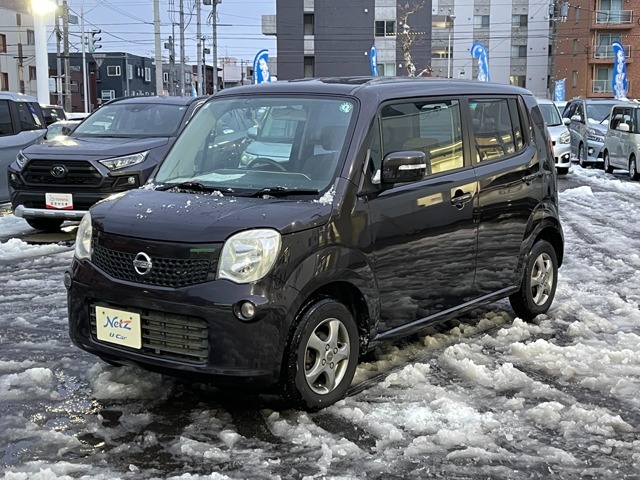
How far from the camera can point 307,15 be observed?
57.8 metres

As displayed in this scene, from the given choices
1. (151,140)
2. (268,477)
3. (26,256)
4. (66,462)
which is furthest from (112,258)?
(151,140)

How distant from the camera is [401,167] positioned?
431 cm

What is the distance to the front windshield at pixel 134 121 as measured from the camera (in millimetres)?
10250

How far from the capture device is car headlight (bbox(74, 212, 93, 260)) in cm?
425

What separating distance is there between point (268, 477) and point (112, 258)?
57.7 inches

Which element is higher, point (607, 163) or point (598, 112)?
point (598, 112)

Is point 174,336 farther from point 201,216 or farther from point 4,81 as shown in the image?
point 4,81

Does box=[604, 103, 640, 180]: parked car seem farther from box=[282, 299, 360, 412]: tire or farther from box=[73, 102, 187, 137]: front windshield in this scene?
box=[282, 299, 360, 412]: tire

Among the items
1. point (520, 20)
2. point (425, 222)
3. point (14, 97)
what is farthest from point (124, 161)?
point (520, 20)

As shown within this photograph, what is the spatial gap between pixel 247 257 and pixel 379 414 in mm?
1135

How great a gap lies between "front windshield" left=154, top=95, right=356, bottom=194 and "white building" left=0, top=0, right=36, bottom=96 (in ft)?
208

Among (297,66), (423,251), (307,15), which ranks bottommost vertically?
(423,251)

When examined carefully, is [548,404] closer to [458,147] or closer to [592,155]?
[458,147]

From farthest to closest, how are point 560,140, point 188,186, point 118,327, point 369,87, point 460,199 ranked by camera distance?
point 560,140 < point 460,199 < point 369,87 < point 188,186 < point 118,327
